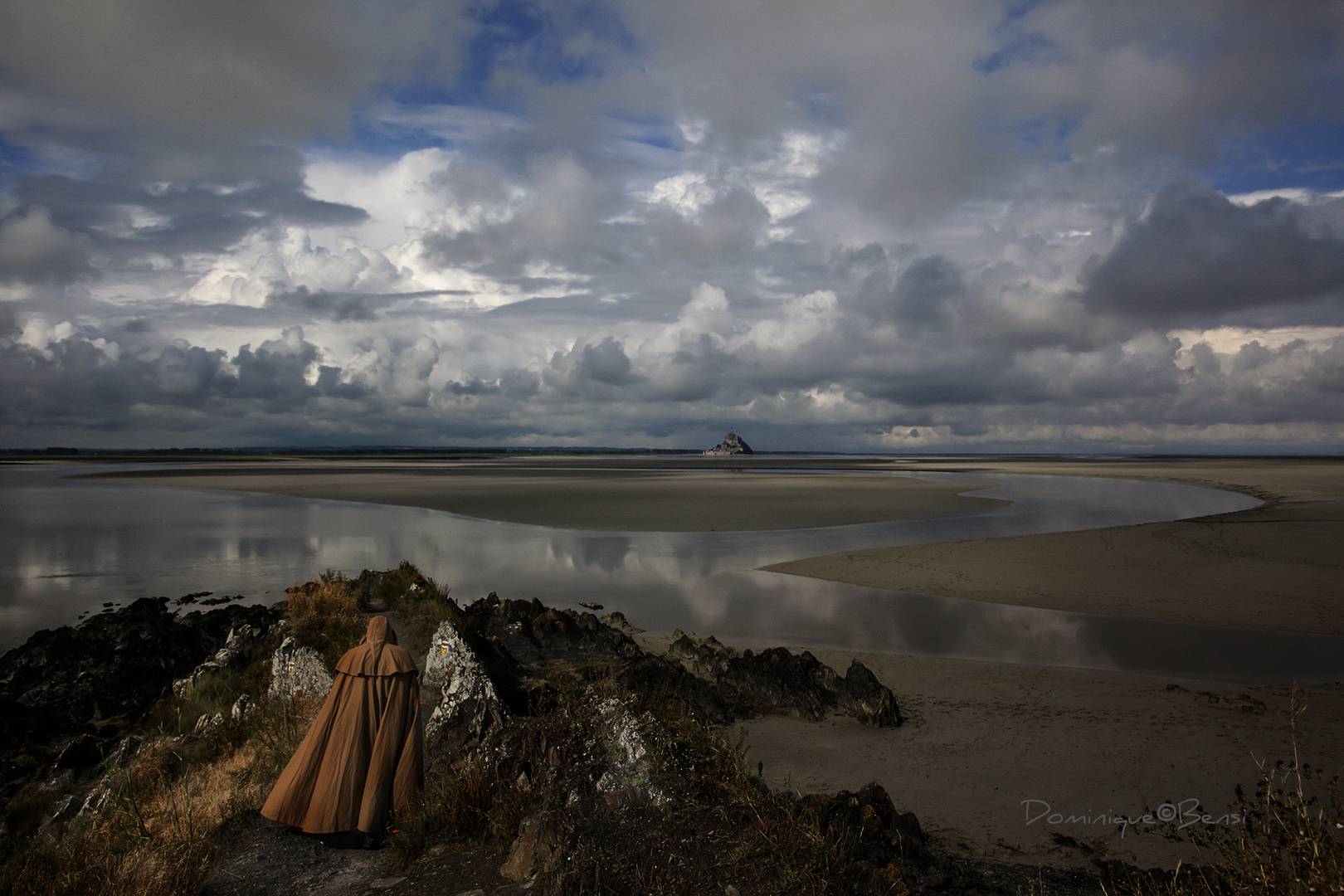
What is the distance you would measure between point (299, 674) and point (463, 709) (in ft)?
13.2

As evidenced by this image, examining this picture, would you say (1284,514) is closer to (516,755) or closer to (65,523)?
(516,755)

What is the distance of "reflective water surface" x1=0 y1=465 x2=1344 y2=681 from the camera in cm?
1274

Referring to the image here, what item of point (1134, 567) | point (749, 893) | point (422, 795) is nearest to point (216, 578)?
point (422, 795)

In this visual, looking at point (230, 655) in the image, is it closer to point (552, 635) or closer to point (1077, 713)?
point (552, 635)

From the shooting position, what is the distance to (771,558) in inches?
846

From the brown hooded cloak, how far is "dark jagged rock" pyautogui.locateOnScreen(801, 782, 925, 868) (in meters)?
3.30

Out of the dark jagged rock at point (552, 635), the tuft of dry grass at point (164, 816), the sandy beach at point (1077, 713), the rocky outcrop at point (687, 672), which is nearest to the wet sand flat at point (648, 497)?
the sandy beach at point (1077, 713)

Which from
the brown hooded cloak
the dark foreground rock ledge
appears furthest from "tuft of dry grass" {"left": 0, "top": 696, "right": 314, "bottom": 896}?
the dark foreground rock ledge

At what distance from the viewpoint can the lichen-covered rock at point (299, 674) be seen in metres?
9.62

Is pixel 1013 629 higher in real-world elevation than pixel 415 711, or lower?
lower

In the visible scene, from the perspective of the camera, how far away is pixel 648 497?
140 ft

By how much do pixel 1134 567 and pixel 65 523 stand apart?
39951 mm

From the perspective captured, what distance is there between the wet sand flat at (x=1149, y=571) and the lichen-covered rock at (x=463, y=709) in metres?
12.2

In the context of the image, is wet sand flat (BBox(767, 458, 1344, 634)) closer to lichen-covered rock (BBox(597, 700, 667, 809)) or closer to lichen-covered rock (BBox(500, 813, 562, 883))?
lichen-covered rock (BBox(597, 700, 667, 809))
